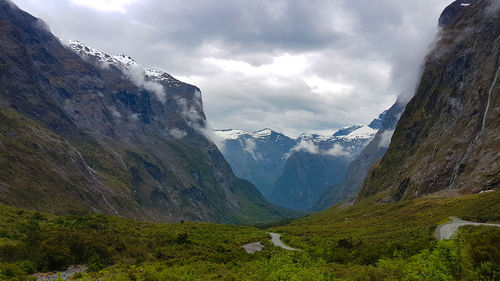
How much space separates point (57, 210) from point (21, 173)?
2051cm

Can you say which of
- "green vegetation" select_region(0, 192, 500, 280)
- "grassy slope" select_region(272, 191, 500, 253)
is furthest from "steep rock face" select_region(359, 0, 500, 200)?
"green vegetation" select_region(0, 192, 500, 280)

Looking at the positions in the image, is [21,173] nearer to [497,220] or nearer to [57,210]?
[57,210]

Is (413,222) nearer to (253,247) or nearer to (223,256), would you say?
(253,247)

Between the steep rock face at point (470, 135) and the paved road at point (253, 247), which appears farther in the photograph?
the steep rock face at point (470, 135)

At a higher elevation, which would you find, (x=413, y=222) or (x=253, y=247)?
(x=413, y=222)

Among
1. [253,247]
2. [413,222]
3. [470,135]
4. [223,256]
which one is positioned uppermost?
[470,135]

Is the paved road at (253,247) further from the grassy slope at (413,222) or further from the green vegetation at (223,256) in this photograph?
the grassy slope at (413,222)

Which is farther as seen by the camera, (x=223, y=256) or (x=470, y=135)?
(x=470, y=135)

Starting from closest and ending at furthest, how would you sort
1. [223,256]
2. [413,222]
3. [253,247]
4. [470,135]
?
1. [223,256]
2. [253,247]
3. [413,222]
4. [470,135]

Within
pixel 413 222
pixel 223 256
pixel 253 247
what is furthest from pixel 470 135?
pixel 223 256

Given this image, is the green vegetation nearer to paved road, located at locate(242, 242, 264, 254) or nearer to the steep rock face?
paved road, located at locate(242, 242, 264, 254)

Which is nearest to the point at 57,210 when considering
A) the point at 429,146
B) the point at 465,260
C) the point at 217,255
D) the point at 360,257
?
the point at 217,255

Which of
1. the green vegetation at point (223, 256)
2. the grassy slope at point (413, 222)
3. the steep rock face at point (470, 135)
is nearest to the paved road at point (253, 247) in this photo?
the green vegetation at point (223, 256)

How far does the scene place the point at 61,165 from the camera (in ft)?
595
